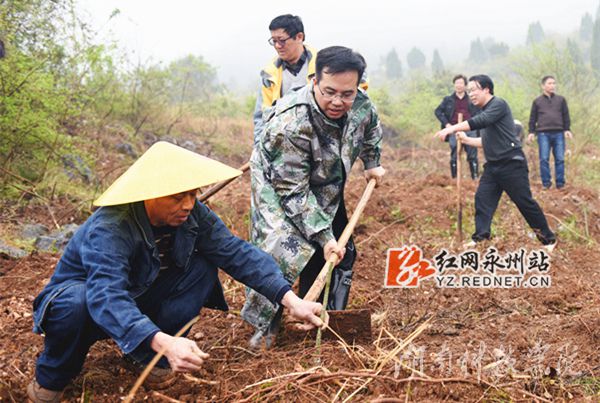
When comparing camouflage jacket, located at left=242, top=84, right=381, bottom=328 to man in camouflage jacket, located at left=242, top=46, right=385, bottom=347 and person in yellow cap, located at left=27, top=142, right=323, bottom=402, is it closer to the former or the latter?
man in camouflage jacket, located at left=242, top=46, right=385, bottom=347

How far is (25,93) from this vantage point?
5.45 m

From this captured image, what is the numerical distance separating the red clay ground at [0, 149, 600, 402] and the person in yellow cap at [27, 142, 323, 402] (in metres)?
0.20

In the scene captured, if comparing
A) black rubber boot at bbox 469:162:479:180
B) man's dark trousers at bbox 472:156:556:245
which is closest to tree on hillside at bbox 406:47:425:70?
black rubber boot at bbox 469:162:479:180

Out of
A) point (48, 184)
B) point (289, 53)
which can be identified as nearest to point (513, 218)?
point (289, 53)

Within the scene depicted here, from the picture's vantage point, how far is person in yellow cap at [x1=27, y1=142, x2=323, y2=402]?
184 centimetres

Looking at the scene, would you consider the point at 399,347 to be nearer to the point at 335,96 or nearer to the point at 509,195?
the point at 335,96

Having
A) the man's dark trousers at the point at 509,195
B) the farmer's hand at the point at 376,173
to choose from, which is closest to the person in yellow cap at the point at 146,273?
the farmer's hand at the point at 376,173

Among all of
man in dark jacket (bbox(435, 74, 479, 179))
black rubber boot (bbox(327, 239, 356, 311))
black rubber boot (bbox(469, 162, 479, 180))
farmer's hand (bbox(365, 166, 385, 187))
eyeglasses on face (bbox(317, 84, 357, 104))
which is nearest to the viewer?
eyeglasses on face (bbox(317, 84, 357, 104))

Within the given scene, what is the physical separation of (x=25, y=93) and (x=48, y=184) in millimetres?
975

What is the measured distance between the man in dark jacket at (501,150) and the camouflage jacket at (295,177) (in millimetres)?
2433

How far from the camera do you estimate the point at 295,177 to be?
2654 mm

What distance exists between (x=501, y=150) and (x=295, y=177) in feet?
9.70

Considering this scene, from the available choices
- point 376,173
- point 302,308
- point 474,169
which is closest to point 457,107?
point 474,169

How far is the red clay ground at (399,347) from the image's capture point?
200 cm
